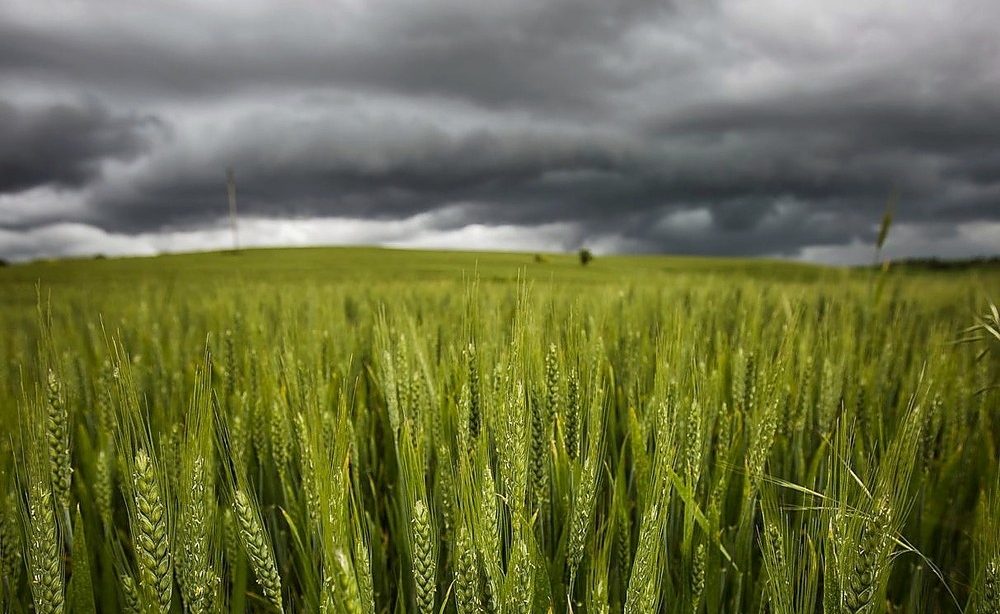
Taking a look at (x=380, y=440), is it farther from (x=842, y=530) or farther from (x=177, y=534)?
(x=842, y=530)

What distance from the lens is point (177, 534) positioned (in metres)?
1.11

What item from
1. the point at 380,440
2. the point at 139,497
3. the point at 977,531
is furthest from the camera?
the point at 380,440

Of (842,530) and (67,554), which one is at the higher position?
(842,530)

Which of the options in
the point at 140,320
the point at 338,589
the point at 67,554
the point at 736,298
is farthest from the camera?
the point at 736,298

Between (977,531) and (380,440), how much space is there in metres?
1.93

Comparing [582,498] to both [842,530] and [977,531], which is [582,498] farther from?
[977,531]

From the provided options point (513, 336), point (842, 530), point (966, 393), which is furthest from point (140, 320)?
point (966, 393)

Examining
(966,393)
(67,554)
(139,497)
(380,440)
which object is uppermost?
(139,497)

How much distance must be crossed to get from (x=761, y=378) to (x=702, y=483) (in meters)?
0.37

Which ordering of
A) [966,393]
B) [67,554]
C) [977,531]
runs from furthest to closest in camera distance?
1. [966,393]
2. [67,554]
3. [977,531]

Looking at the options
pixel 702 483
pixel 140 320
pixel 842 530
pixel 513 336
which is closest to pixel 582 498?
pixel 513 336

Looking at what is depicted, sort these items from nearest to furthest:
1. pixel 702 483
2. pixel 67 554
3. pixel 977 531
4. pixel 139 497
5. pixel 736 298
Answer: pixel 139 497 → pixel 977 531 → pixel 702 483 → pixel 67 554 → pixel 736 298

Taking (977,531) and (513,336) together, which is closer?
(513,336)

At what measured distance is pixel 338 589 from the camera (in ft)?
2.62
